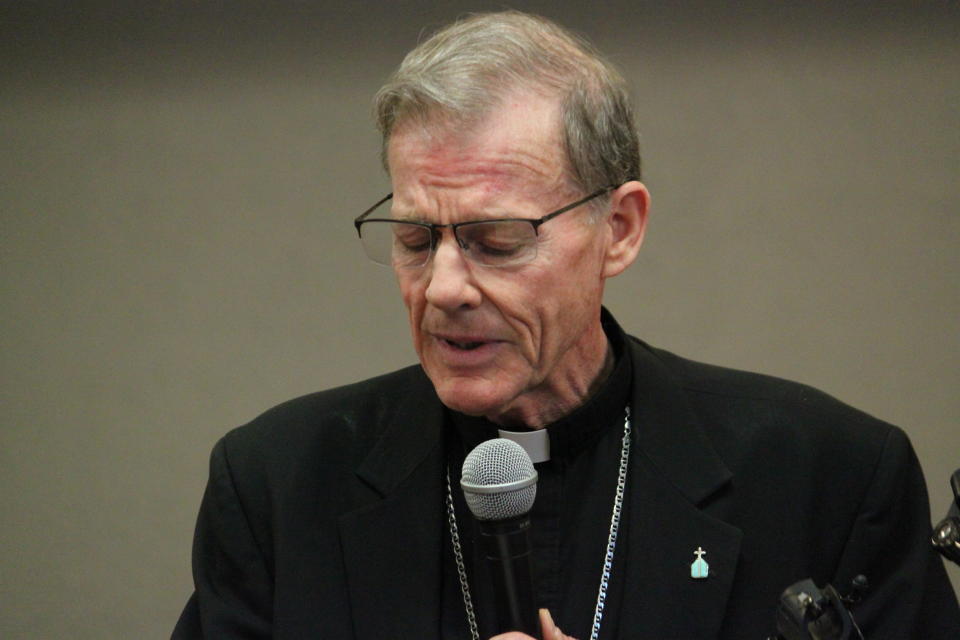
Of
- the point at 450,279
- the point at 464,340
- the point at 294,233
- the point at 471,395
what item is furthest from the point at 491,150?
the point at 294,233

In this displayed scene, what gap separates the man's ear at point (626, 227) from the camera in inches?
107

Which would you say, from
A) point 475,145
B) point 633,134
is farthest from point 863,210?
point 475,145

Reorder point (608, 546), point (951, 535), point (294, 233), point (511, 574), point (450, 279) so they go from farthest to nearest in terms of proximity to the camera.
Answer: point (294, 233)
point (608, 546)
point (450, 279)
point (511, 574)
point (951, 535)

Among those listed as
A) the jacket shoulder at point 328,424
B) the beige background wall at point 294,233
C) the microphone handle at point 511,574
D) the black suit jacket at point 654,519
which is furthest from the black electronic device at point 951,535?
the beige background wall at point 294,233

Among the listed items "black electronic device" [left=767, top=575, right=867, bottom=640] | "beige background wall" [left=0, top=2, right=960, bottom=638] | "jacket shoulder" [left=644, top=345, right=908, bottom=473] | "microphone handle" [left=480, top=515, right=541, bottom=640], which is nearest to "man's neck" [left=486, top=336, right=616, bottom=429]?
"jacket shoulder" [left=644, top=345, right=908, bottom=473]

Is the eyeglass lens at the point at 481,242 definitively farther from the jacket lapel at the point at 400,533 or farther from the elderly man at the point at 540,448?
the jacket lapel at the point at 400,533

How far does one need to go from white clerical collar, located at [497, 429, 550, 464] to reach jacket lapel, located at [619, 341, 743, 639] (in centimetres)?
19

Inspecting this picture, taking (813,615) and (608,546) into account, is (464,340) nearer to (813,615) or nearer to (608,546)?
(608,546)

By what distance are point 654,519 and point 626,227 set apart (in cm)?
60

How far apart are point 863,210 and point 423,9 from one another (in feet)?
5.24

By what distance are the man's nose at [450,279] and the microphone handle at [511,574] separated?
508 mm

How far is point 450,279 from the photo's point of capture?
7.98 ft

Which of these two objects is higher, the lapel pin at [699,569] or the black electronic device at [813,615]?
the black electronic device at [813,615]

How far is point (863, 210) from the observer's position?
4.37 metres
